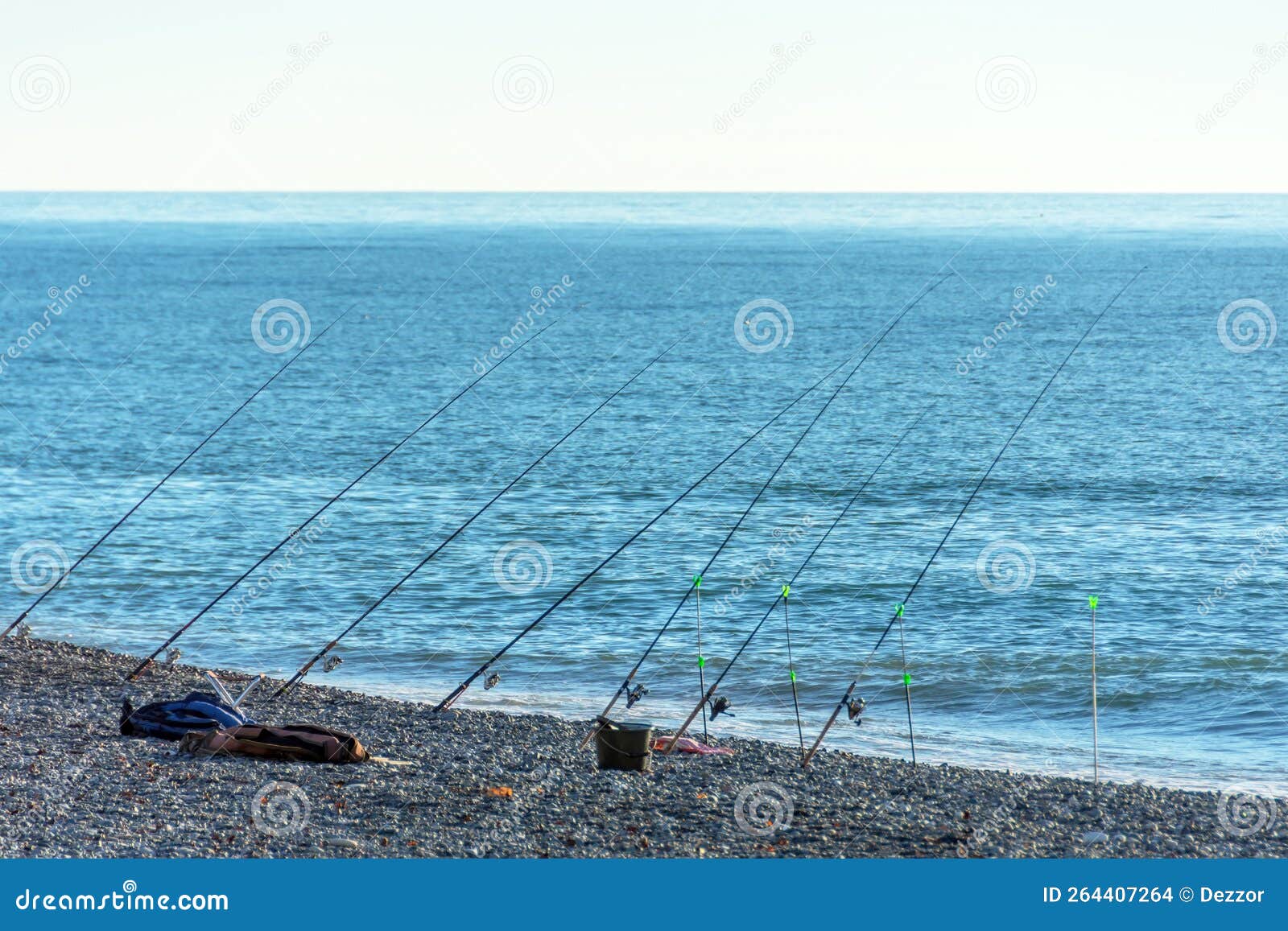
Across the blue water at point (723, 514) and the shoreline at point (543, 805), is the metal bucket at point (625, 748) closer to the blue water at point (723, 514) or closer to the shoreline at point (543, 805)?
the shoreline at point (543, 805)

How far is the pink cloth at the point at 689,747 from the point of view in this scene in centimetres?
1552

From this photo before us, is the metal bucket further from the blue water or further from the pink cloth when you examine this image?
the blue water

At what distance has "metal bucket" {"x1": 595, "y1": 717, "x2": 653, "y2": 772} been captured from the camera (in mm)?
14312

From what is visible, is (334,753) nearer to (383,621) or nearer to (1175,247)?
(383,621)

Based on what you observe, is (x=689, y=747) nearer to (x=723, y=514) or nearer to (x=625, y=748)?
(x=625, y=748)

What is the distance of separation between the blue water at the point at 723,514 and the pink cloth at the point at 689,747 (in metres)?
2.44

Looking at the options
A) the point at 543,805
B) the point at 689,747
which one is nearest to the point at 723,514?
the point at 689,747

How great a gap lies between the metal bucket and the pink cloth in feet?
3.47

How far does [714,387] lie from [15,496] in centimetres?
2860

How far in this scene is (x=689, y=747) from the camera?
15.6 metres

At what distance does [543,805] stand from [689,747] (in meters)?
3.11

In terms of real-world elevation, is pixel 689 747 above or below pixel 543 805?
above

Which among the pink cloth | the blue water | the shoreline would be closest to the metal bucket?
the shoreline

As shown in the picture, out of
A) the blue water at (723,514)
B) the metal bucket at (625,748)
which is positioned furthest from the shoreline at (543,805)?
the blue water at (723,514)
